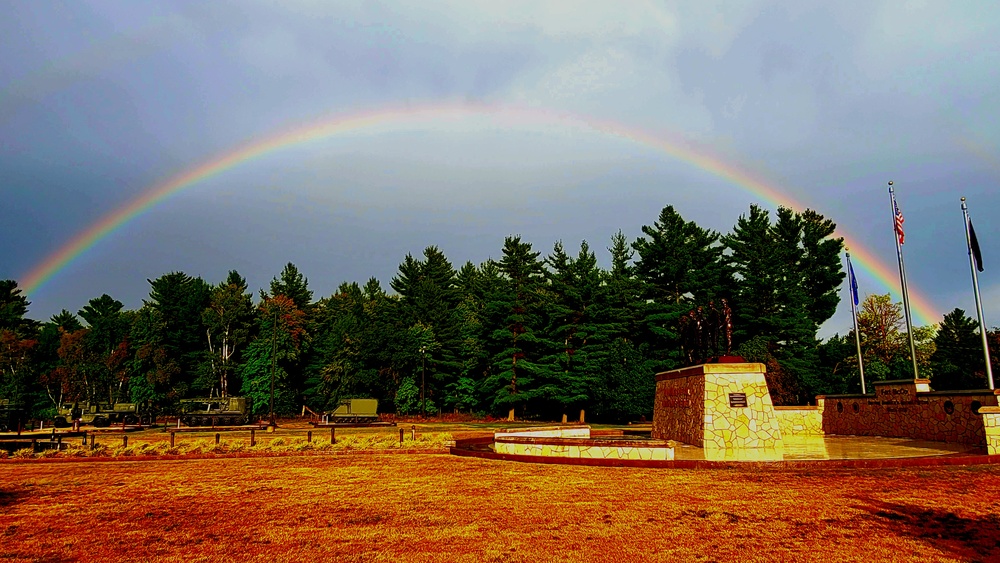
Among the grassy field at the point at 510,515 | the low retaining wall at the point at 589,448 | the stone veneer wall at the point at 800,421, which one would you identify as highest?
the stone veneer wall at the point at 800,421

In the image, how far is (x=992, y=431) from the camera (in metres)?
13.6

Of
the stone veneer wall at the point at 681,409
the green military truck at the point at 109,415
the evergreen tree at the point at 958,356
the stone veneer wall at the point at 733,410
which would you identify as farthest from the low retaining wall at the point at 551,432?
the evergreen tree at the point at 958,356

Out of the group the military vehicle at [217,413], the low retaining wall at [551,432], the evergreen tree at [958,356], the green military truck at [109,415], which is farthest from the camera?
the evergreen tree at [958,356]

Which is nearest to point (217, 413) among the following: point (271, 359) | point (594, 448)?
point (271, 359)

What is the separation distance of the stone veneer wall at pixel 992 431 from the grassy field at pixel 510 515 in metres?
2.06

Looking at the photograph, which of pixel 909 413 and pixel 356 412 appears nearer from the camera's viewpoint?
pixel 909 413

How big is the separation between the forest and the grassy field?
29373 millimetres

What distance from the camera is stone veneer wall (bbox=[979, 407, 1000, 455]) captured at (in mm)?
13500

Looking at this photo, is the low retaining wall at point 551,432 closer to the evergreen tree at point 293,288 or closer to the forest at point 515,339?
the forest at point 515,339

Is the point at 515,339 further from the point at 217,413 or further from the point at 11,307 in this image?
the point at 11,307

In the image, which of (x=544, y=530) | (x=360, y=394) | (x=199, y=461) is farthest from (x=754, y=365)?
(x=360, y=394)

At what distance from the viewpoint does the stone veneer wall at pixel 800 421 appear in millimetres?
22875

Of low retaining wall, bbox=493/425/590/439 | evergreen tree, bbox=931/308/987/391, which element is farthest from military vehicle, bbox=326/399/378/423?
evergreen tree, bbox=931/308/987/391

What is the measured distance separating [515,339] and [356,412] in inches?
502
